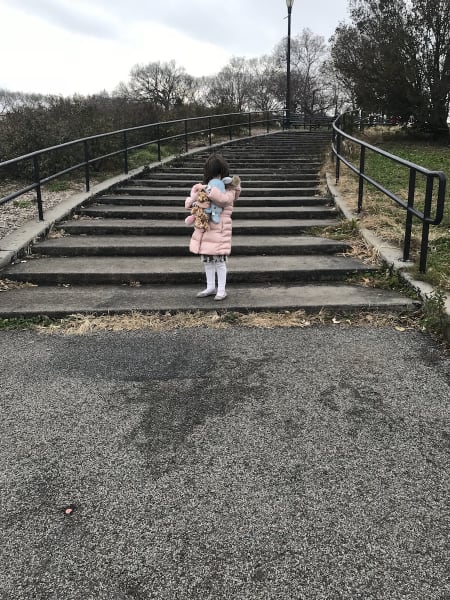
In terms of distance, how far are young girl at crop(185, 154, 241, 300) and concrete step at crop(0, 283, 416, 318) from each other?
24cm

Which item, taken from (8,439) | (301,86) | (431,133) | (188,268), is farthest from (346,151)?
(301,86)

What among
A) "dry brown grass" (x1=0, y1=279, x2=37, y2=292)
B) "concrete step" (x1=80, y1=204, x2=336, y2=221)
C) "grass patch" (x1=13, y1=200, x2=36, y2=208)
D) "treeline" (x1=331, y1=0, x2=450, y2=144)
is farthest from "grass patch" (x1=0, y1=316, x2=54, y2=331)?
"treeline" (x1=331, y1=0, x2=450, y2=144)

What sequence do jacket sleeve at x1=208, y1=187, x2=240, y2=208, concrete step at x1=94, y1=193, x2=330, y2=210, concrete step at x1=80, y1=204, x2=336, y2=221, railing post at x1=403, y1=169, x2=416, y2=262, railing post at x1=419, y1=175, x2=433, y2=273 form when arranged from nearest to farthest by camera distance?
jacket sleeve at x1=208, y1=187, x2=240, y2=208
railing post at x1=419, y1=175, x2=433, y2=273
railing post at x1=403, y1=169, x2=416, y2=262
concrete step at x1=80, y1=204, x2=336, y2=221
concrete step at x1=94, y1=193, x2=330, y2=210

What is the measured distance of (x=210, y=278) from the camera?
4.92 meters

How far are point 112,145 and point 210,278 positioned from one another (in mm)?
7635

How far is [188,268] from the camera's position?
559cm

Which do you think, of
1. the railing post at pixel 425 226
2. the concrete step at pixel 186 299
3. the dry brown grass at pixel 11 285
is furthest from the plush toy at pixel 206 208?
the dry brown grass at pixel 11 285

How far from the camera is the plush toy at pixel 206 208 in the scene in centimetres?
460

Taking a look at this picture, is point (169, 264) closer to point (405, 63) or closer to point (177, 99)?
point (405, 63)

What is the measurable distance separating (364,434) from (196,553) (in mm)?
1188

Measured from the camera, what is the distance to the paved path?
1.90 m

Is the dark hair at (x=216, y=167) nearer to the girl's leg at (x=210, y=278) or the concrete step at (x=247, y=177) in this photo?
the girl's leg at (x=210, y=278)

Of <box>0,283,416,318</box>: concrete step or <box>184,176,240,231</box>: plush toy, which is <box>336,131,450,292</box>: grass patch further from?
<box>184,176,240,231</box>: plush toy

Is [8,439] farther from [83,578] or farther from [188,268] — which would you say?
[188,268]
